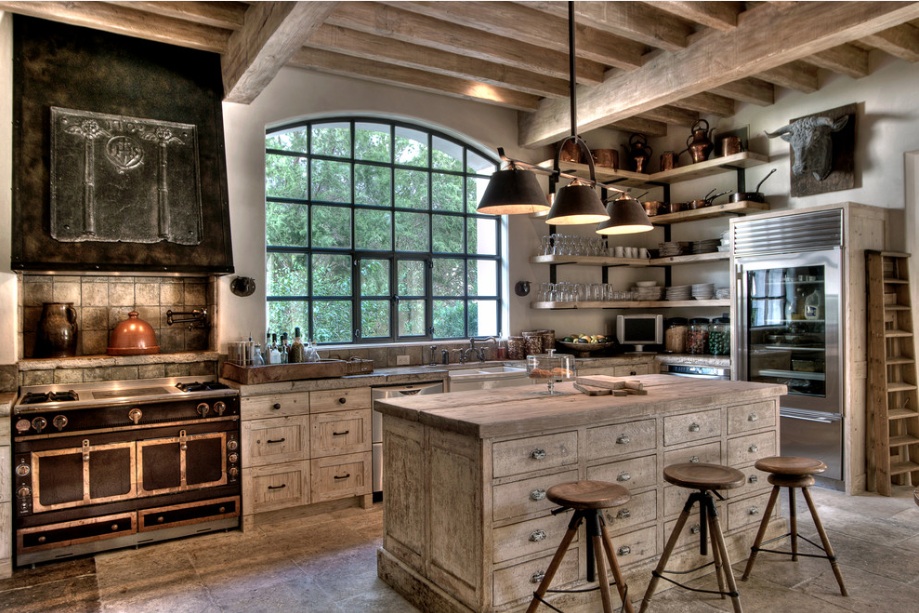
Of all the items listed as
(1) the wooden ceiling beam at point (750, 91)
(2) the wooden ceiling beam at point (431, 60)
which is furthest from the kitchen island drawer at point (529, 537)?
(1) the wooden ceiling beam at point (750, 91)

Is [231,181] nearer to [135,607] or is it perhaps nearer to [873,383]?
[135,607]

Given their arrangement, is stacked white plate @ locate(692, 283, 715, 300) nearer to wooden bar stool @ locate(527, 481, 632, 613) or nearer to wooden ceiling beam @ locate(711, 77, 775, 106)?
wooden ceiling beam @ locate(711, 77, 775, 106)

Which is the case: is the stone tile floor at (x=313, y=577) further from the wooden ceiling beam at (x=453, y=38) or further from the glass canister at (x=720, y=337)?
the wooden ceiling beam at (x=453, y=38)

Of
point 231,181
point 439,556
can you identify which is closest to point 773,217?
point 439,556

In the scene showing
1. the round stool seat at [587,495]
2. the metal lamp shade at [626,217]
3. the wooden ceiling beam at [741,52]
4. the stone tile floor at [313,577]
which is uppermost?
the wooden ceiling beam at [741,52]

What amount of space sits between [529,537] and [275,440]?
85.4 inches

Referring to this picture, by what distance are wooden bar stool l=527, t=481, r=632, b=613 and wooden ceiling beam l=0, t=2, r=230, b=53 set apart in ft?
12.1

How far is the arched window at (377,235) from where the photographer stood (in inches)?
203

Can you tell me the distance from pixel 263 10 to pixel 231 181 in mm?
1453

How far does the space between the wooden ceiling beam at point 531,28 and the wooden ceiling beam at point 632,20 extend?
0.12m

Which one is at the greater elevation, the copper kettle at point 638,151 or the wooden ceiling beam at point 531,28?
the wooden ceiling beam at point 531,28

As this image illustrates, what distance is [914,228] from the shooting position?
4887mm

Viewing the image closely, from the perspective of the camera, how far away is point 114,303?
439 centimetres

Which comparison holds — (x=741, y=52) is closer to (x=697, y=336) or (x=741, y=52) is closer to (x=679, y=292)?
(x=679, y=292)
